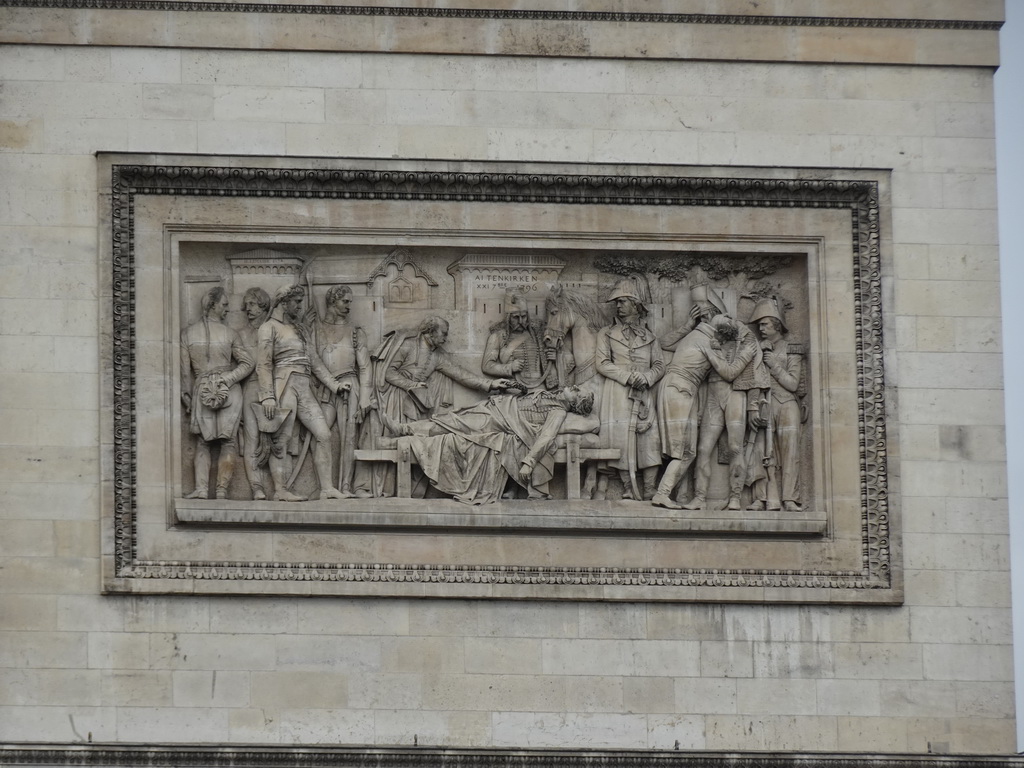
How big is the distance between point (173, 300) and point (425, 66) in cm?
289

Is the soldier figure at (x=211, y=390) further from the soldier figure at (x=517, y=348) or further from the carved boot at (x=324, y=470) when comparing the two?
the soldier figure at (x=517, y=348)

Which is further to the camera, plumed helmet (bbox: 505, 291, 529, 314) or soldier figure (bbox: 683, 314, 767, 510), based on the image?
plumed helmet (bbox: 505, 291, 529, 314)

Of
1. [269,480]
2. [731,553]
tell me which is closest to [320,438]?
[269,480]

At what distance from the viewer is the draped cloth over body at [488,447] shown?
75.4 feet

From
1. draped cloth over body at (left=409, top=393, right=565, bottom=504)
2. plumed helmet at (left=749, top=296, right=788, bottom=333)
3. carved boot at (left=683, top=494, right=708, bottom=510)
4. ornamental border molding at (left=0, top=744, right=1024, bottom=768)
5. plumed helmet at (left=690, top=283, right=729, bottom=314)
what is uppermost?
plumed helmet at (left=690, top=283, right=729, bottom=314)

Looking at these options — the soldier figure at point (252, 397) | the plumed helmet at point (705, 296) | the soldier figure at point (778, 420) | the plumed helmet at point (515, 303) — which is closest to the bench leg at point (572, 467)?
the plumed helmet at point (515, 303)

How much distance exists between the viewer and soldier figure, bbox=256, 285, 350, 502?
23.0m

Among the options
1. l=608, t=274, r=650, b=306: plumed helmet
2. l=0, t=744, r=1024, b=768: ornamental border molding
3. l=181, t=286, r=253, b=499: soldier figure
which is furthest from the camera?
l=608, t=274, r=650, b=306: plumed helmet

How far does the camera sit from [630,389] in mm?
23297

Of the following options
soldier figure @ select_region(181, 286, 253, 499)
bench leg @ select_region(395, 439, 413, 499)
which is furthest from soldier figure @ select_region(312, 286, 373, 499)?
soldier figure @ select_region(181, 286, 253, 499)

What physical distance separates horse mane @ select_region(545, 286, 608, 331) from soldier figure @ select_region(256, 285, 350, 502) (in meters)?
1.93

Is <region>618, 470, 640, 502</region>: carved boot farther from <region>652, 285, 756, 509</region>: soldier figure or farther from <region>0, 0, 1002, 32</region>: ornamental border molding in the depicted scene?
<region>0, 0, 1002, 32</region>: ornamental border molding

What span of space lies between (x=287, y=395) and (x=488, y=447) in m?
1.72

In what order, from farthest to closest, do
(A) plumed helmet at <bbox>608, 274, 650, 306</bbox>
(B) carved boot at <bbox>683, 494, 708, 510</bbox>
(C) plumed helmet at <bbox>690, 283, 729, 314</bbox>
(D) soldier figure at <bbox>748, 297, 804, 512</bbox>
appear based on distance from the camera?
(C) plumed helmet at <bbox>690, 283, 729, 314</bbox>
(A) plumed helmet at <bbox>608, 274, 650, 306</bbox>
(D) soldier figure at <bbox>748, 297, 804, 512</bbox>
(B) carved boot at <bbox>683, 494, 708, 510</bbox>
